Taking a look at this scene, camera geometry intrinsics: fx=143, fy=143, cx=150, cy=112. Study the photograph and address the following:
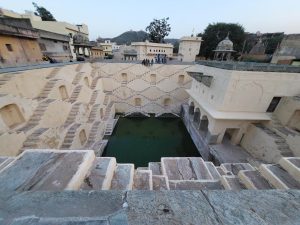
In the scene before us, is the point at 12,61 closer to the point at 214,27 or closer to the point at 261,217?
A: the point at 261,217

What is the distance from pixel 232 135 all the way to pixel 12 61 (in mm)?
16741

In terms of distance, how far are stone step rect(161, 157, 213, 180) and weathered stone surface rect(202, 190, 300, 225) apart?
2.49 m

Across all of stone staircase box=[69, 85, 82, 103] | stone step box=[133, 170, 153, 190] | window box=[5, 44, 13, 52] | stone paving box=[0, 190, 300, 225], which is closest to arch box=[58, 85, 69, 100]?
stone staircase box=[69, 85, 82, 103]

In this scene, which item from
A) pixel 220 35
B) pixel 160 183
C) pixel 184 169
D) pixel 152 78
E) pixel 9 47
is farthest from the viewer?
pixel 220 35

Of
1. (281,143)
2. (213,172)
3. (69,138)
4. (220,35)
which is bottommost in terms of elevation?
(69,138)

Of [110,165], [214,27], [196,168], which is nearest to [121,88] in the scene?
[196,168]

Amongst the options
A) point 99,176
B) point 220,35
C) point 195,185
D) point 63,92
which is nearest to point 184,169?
point 195,185

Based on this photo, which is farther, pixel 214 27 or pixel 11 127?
pixel 214 27

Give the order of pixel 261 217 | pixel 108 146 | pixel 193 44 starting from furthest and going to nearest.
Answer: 1. pixel 193 44
2. pixel 108 146
3. pixel 261 217

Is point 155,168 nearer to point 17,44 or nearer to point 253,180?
point 253,180

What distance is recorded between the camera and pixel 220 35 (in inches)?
1005

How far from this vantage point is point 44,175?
139 cm

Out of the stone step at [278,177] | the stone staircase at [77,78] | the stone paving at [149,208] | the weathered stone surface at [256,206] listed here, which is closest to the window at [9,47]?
the stone staircase at [77,78]

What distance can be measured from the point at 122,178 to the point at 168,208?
3.73 ft
